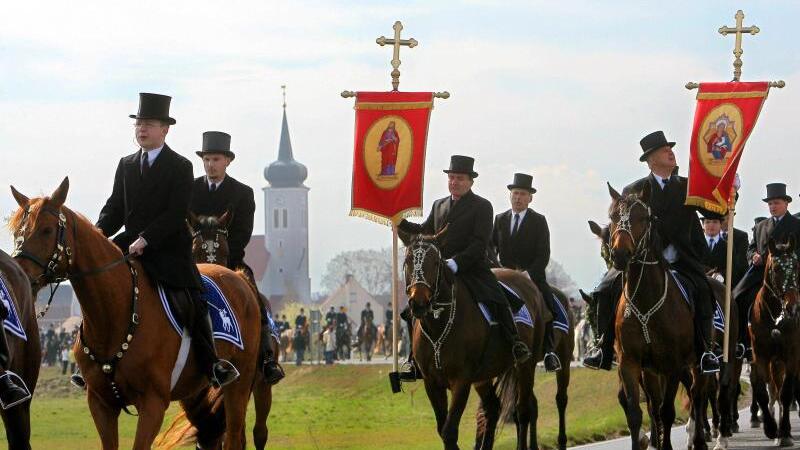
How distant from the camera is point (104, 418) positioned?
37.9ft

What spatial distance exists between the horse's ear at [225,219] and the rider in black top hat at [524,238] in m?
5.66

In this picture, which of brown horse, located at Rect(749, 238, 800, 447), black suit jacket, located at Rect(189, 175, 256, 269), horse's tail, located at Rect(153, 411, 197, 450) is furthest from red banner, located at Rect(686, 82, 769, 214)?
horse's tail, located at Rect(153, 411, 197, 450)

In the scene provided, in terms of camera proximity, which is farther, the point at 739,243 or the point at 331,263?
the point at 331,263

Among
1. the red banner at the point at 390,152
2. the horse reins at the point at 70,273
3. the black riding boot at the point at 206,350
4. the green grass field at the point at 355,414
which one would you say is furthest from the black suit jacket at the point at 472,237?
the horse reins at the point at 70,273

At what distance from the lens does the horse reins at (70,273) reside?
34.9 ft

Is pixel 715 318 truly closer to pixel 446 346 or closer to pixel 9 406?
pixel 446 346

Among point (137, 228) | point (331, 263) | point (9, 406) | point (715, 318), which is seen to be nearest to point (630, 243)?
point (715, 318)

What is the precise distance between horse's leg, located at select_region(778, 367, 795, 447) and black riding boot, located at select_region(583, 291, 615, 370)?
3477 millimetres

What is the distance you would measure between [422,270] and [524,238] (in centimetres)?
488

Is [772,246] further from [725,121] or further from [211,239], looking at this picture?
[211,239]

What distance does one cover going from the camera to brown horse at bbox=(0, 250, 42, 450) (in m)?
12.8

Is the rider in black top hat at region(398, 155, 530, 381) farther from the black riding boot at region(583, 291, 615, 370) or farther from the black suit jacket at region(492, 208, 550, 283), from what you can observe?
the black suit jacket at region(492, 208, 550, 283)

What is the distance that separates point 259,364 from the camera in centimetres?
1469

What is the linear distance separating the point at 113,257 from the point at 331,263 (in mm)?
185699
